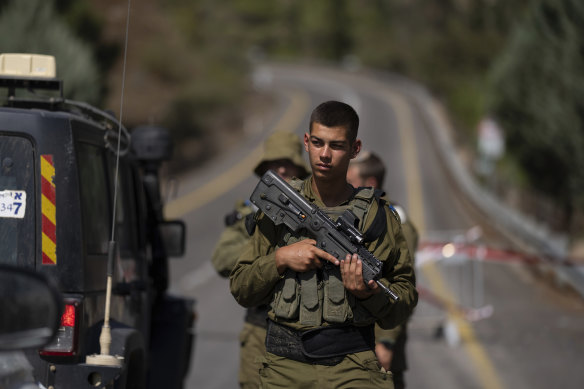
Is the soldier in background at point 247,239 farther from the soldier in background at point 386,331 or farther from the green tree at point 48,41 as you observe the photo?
the green tree at point 48,41

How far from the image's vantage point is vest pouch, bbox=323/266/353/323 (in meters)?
3.92

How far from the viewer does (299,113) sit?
66062mm

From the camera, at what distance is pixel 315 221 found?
12.9 ft

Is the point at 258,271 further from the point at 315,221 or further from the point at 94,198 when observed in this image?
the point at 94,198

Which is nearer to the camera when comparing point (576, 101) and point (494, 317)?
point (494, 317)

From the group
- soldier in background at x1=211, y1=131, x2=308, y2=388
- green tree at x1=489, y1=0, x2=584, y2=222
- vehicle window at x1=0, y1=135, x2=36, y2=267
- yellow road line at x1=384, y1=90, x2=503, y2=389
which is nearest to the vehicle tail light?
vehicle window at x1=0, y1=135, x2=36, y2=267

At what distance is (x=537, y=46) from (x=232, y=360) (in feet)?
84.5

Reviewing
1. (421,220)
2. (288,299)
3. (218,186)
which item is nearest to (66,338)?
(288,299)

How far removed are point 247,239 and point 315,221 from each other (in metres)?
2.20

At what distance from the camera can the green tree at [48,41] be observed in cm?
2281

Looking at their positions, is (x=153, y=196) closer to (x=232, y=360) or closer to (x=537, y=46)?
(x=232, y=360)

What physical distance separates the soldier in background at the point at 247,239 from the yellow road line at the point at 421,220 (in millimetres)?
5846

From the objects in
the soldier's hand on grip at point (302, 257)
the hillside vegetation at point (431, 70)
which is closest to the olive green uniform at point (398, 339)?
the soldier's hand on grip at point (302, 257)

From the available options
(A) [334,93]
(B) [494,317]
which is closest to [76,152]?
(B) [494,317]
